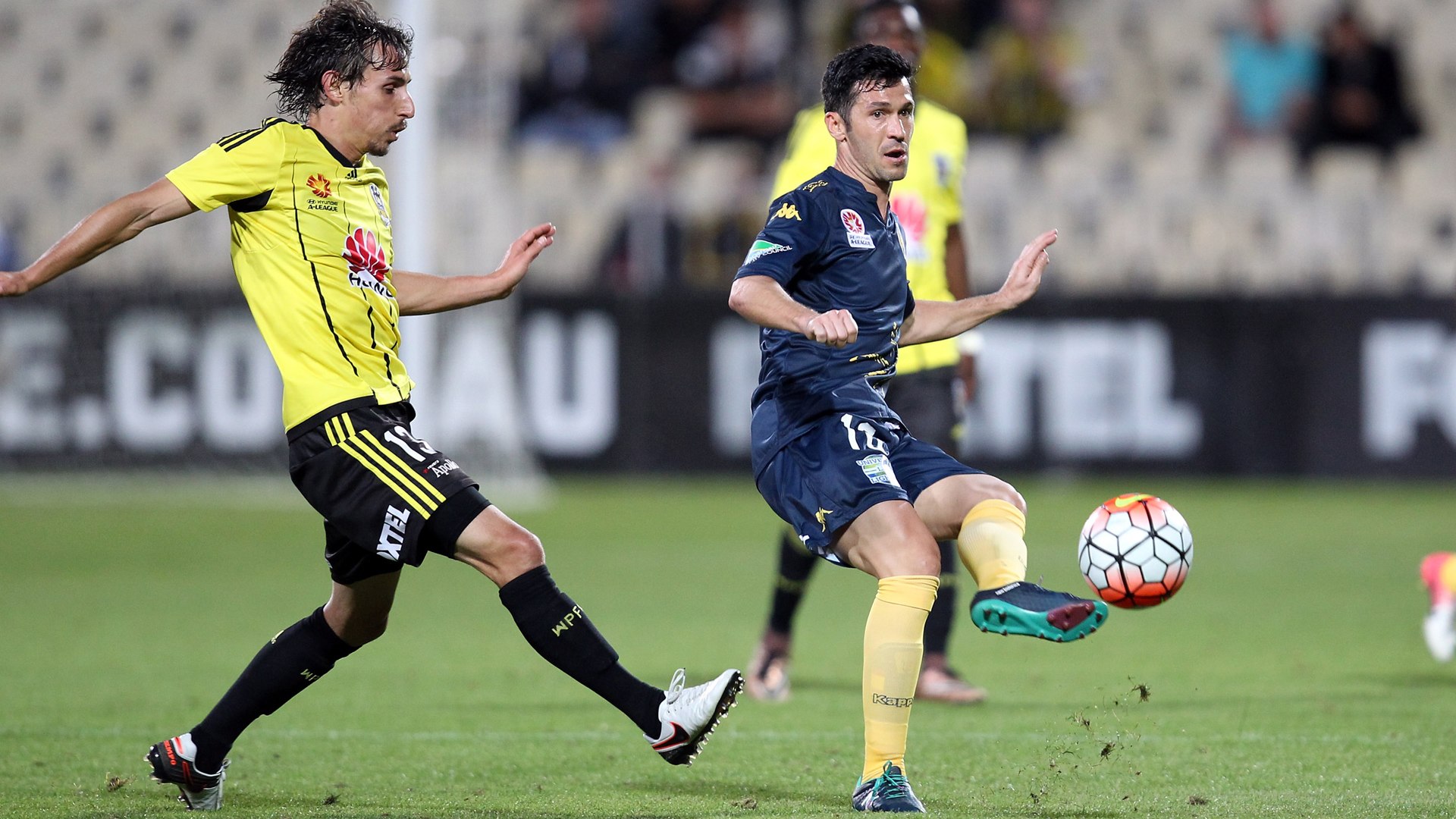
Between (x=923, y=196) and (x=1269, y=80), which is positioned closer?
(x=923, y=196)

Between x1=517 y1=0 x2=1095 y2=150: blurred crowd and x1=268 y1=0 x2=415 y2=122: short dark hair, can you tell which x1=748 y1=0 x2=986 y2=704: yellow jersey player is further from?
x1=517 y1=0 x2=1095 y2=150: blurred crowd

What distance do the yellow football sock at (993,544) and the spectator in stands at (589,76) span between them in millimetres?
13315

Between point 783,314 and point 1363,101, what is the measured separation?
14.2 meters

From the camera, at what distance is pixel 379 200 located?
4738mm

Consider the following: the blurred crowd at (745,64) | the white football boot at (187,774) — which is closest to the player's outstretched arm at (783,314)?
the white football boot at (187,774)

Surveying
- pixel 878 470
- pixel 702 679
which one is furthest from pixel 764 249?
pixel 702 679

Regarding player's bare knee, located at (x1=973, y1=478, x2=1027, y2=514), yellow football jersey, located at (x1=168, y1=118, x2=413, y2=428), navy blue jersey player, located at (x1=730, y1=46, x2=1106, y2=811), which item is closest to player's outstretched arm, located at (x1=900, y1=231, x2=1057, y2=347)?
navy blue jersey player, located at (x1=730, y1=46, x2=1106, y2=811)

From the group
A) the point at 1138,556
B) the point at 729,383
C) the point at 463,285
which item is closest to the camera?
the point at 1138,556

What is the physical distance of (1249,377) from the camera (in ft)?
48.5

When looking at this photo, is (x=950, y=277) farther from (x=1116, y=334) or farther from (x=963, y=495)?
(x=1116, y=334)

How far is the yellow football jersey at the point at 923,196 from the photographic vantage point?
647cm

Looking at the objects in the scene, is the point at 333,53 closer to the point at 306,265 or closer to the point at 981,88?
the point at 306,265

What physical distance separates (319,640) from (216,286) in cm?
1094

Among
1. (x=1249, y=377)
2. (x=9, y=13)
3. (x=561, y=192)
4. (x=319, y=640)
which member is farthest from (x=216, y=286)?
(x=319, y=640)
